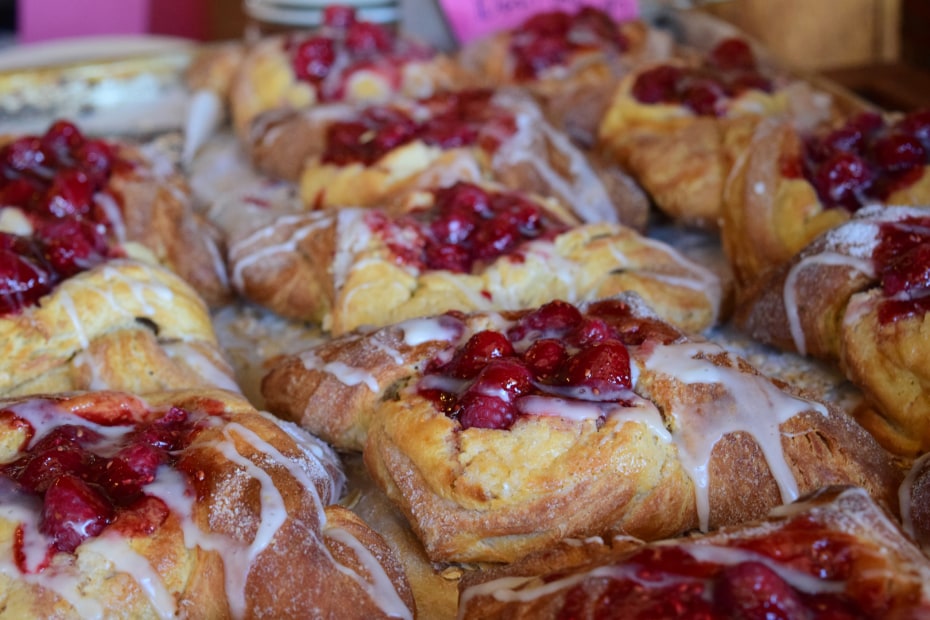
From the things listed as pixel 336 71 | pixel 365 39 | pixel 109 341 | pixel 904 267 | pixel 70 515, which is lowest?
pixel 109 341

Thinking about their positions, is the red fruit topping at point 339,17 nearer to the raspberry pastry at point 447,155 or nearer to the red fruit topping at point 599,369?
the raspberry pastry at point 447,155

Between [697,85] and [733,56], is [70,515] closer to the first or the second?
[697,85]

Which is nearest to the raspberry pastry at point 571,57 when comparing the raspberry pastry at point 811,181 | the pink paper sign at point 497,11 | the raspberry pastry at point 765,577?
the pink paper sign at point 497,11

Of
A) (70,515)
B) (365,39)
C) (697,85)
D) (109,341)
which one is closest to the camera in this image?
(70,515)

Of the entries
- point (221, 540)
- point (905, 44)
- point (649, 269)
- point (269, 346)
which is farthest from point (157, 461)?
point (905, 44)

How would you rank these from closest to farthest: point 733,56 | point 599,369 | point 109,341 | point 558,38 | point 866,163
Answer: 1. point 599,369
2. point 109,341
3. point 866,163
4. point 733,56
5. point 558,38

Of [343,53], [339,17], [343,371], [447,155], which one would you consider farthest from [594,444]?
[339,17]

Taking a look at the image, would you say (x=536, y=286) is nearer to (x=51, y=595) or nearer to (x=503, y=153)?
(x=503, y=153)
